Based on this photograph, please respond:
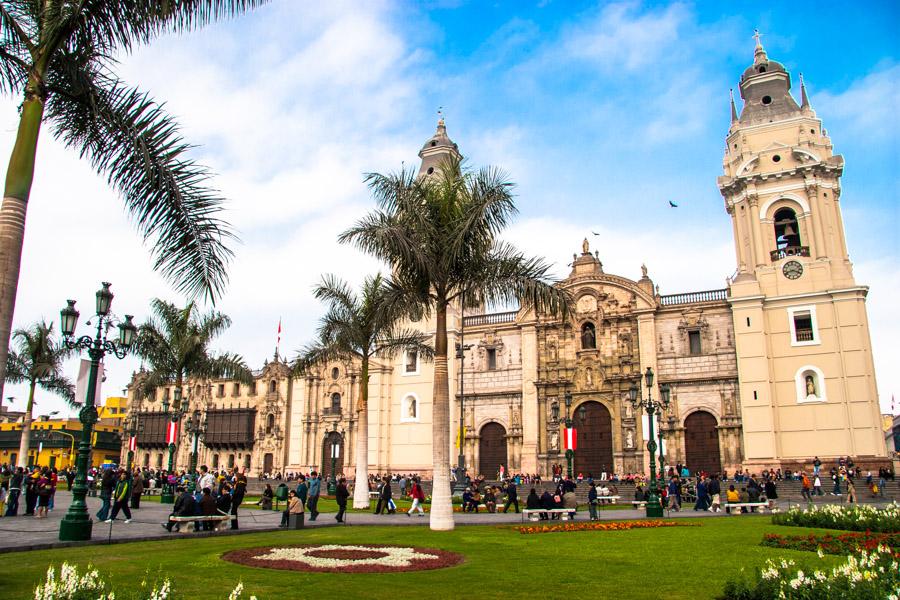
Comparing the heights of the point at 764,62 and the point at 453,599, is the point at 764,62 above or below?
above

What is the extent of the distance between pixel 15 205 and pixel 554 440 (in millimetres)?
36010

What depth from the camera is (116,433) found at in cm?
6662

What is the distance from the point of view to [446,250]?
16.2 meters

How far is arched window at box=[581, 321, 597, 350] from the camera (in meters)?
41.0

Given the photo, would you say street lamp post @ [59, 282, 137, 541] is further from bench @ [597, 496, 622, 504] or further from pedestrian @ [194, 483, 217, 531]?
bench @ [597, 496, 622, 504]

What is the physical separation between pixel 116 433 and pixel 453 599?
68.2m

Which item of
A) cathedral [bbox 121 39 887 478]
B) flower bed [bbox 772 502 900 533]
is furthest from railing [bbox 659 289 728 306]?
flower bed [bbox 772 502 900 533]

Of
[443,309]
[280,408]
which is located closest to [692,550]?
[443,309]

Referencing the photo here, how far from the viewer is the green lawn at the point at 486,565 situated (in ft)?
26.1

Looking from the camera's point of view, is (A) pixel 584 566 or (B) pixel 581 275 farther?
(B) pixel 581 275

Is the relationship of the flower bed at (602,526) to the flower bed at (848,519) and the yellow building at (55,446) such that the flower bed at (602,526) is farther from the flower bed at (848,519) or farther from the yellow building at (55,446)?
the yellow building at (55,446)

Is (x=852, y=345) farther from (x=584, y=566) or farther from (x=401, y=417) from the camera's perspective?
(x=584, y=566)

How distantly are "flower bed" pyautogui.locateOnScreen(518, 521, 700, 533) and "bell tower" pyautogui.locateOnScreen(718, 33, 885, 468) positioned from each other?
19.5 m

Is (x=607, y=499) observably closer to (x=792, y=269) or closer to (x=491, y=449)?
(x=491, y=449)
